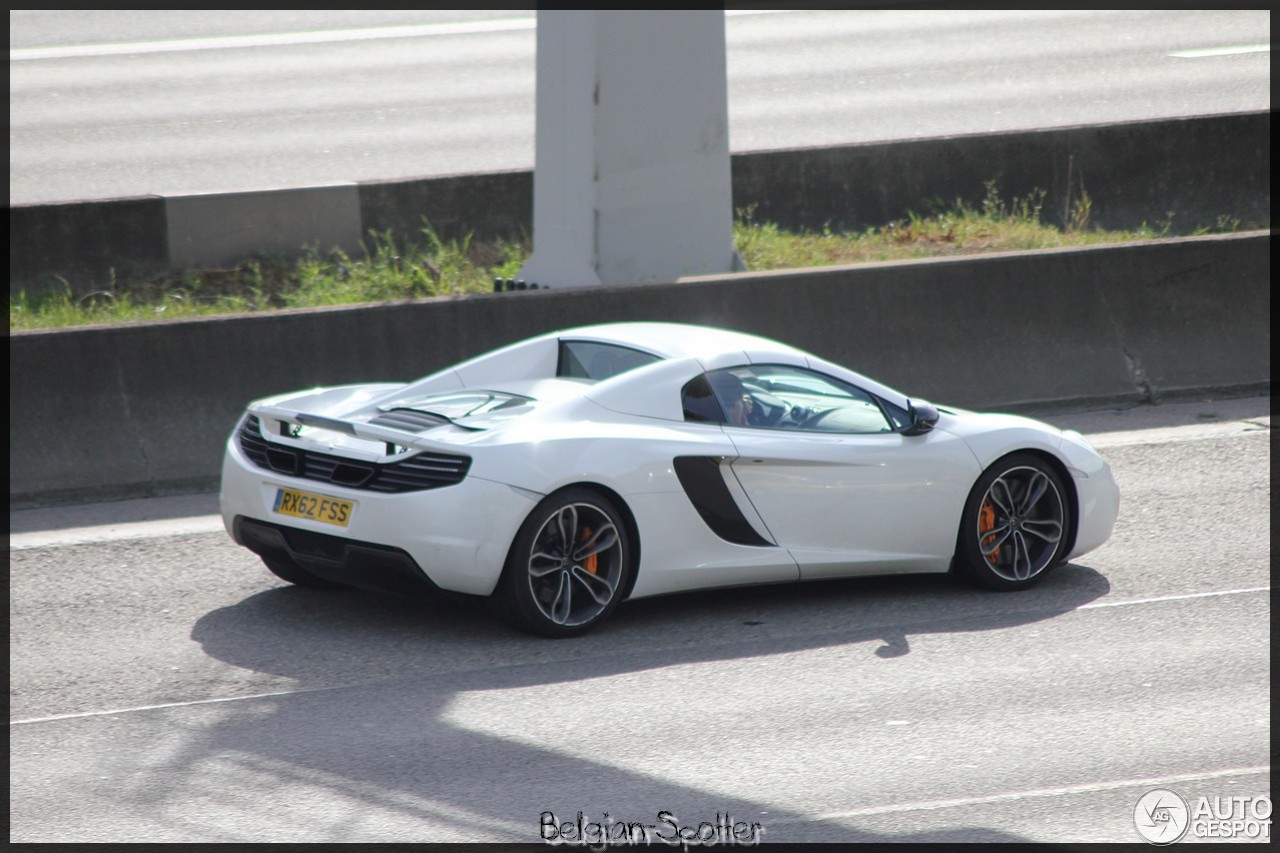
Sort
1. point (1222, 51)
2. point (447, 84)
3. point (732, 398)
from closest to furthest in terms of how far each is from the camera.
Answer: point (732, 398), point (447, 84), point (1222, 51)

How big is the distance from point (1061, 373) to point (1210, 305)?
52.6 inches

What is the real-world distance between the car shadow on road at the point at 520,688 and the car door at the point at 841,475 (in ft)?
1.01

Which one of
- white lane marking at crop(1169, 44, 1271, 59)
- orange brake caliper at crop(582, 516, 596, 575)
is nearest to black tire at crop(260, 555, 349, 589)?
orange brake caliper at crop(582, 516, 596, 575)

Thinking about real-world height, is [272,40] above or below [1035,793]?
above

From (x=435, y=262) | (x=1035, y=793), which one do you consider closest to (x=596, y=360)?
(x=1035, y=793)

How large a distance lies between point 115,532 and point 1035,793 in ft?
18.9

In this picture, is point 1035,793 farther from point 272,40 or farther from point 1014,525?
point 272,40

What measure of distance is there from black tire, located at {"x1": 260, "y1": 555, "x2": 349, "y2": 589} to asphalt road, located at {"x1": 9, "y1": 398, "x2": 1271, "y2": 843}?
6 cm

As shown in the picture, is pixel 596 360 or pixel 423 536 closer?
pixel 423 536

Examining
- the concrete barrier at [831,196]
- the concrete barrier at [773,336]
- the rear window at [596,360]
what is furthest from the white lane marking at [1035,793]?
the concrete barrier at [831,196]

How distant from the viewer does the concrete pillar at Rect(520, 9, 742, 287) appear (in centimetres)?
1305

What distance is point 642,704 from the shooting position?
23.0 feet

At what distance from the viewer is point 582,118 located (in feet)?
42.9

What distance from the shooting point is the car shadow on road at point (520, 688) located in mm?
5941
